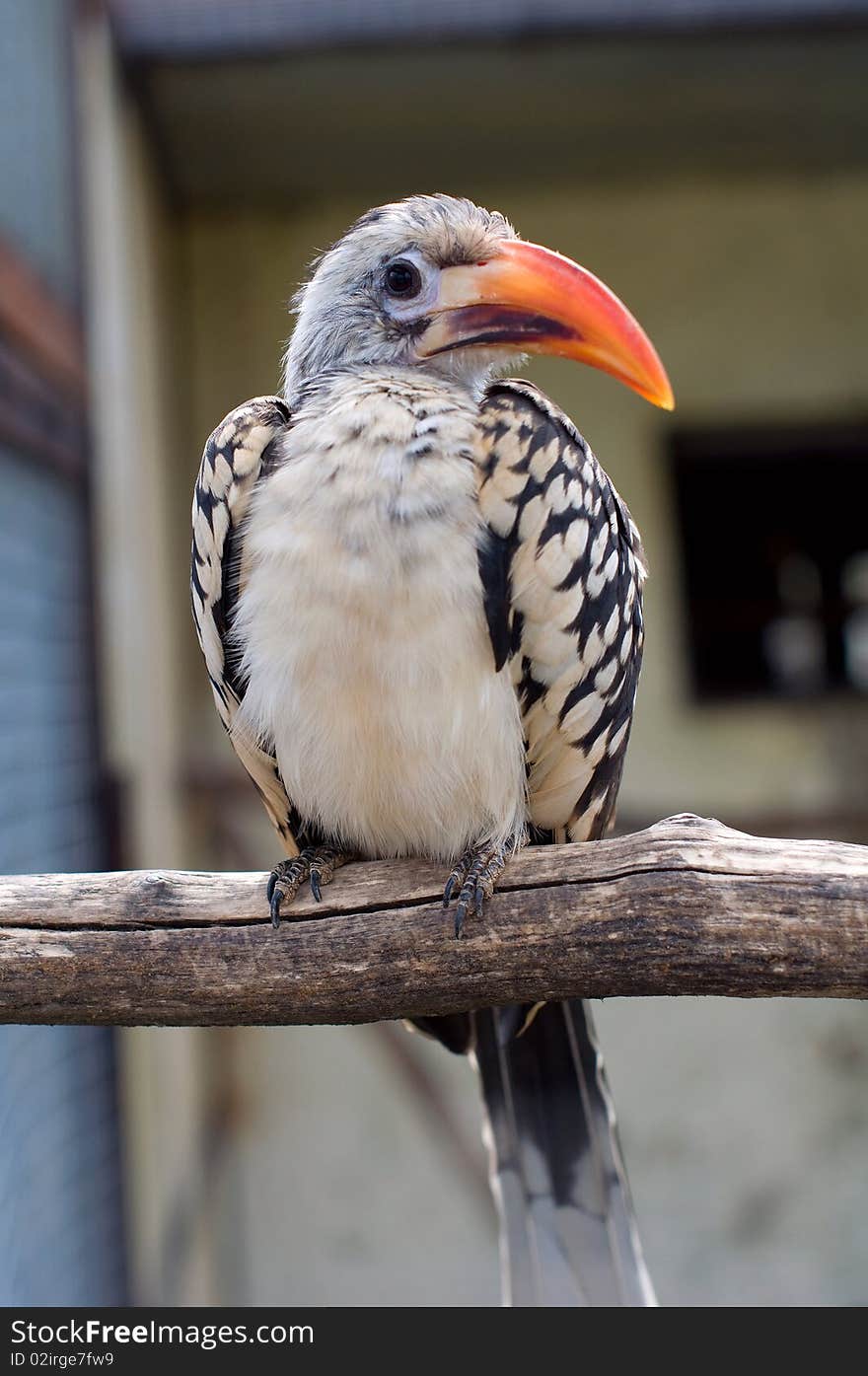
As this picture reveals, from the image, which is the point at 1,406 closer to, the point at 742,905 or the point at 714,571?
the point at 742,905

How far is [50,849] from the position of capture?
298 cm

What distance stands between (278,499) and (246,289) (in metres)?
2.93

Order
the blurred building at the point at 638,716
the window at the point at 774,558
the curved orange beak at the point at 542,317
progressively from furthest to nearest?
the window at the point at 774,558 < the blurred building at the point at 638,716 < the curved orange beak at the point at 542,317

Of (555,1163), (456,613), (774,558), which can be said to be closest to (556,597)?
(456,613)

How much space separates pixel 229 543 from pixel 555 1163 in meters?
0.95

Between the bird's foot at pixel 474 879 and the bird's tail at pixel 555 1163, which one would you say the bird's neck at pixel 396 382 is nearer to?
the bird's foot at pixel 474 879

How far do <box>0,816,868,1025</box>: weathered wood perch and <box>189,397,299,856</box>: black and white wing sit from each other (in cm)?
23

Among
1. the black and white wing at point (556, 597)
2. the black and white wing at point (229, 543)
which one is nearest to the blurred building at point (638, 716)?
the black and white wing at point (229, 543)

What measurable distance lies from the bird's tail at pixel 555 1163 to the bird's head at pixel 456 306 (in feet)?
2.85

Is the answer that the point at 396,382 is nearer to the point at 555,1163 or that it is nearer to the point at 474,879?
the point at 474,879

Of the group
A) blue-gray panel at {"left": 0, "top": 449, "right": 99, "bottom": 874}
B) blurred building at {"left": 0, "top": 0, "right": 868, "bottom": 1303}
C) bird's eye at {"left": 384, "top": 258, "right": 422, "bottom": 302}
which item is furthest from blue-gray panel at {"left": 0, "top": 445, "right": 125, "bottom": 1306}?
bird's eye at {"left": 384, "top": 258, "right": 422, "bottom": 302}

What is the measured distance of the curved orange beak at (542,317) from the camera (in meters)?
1.52

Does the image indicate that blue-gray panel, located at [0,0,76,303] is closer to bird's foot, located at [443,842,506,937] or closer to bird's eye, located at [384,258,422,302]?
bird's eye, located at [384,258,422,302]

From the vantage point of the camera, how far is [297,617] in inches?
56.9
